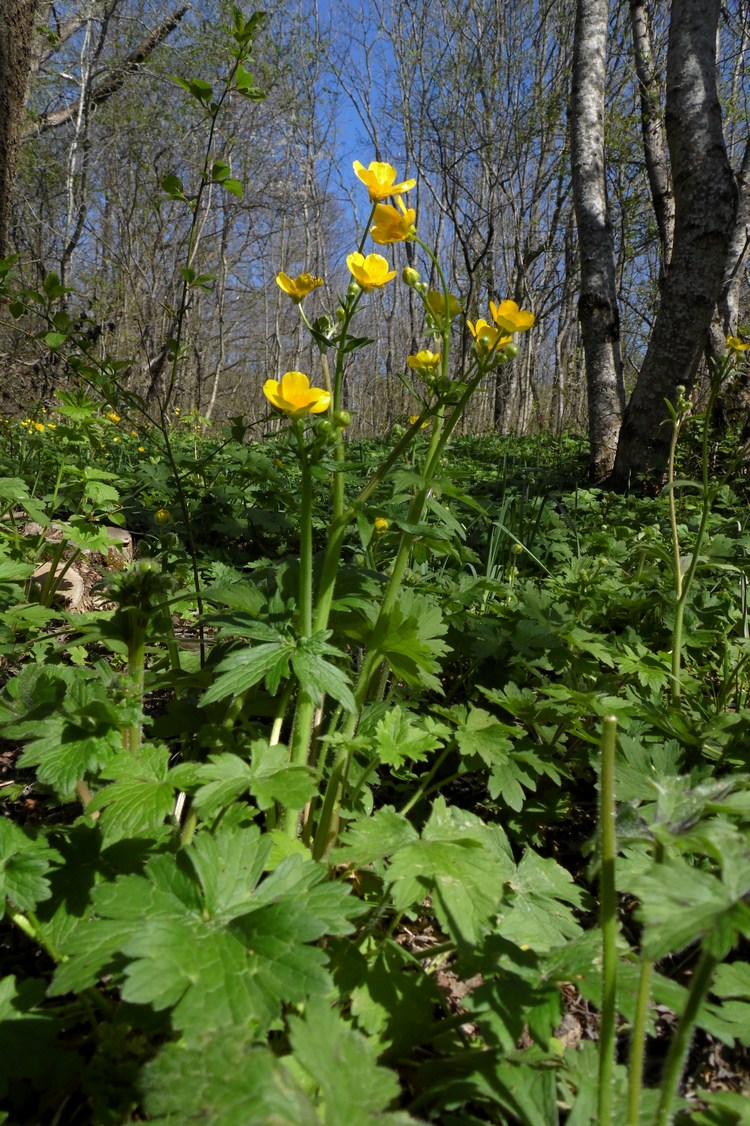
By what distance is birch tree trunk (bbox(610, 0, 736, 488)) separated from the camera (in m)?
4.28

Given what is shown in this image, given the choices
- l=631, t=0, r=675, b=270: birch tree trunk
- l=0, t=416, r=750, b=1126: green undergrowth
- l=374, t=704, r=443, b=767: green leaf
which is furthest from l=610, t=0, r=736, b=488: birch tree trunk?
l=374, t=704, r=443, b=767: green leaf

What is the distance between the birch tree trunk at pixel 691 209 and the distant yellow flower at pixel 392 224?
3607 mm

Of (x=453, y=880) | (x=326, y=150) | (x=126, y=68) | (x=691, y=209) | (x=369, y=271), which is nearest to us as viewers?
(x=453, y=880)

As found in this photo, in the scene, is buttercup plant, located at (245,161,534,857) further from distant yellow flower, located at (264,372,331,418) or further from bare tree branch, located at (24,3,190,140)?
bare tree branch, located at (24,3,190,140)

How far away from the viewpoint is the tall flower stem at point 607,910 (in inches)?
27.8

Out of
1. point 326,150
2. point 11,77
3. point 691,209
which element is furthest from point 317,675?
point 326,150

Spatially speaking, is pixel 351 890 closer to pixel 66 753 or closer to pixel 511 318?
pixel 66 753

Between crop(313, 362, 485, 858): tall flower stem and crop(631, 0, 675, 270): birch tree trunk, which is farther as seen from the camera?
crop(631, 0, 675, 270): birch tree trunk

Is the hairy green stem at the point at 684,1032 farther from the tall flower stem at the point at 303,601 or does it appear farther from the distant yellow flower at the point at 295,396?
the distant yellow flower at the point at 295,396

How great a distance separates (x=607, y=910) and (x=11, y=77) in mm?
4217

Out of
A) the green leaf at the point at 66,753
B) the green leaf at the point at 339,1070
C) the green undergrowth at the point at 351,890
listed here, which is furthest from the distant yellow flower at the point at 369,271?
the green leaf at the point at 339,1070

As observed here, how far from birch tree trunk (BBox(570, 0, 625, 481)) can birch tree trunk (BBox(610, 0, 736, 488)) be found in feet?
2.40

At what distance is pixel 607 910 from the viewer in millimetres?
726

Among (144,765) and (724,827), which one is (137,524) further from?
(724,827)
